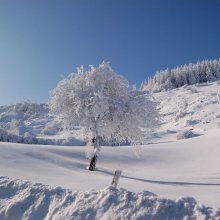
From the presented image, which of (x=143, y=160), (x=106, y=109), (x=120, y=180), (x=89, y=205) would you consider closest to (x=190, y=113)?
(x=143, y=160)

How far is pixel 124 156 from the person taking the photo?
36.6m

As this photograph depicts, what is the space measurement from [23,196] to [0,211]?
890mm

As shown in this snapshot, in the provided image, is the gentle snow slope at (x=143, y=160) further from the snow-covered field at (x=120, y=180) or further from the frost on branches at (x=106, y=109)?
the frost on branches at (x=106, y=109)

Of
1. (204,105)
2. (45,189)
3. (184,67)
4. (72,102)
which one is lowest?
(45,189)

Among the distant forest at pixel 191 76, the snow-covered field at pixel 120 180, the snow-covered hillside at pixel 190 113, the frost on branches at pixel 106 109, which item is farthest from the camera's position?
the distant forest at pixel 191 76

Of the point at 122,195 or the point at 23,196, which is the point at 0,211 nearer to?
the point at 23,196

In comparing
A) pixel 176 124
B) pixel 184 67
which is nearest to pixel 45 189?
pixel 176 124

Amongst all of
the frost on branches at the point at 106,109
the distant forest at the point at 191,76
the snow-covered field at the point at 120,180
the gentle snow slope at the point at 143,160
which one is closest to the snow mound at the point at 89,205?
the snow-covered field at the point at 120,180

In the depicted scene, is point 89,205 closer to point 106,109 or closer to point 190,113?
point 106,109

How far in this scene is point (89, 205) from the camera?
1127 centimetres

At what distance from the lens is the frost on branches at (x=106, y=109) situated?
88.4 feet

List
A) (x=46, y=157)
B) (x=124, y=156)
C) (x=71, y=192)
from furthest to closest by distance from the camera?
(x=124, y=156) < (x=46, y=157) < (x=71, y=192)

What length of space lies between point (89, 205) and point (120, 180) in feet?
34.8

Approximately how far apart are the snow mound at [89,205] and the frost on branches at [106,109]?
561 inches
